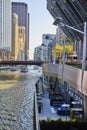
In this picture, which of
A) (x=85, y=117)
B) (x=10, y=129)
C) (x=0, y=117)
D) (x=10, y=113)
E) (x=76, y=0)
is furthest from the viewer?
(x=76, y=0)

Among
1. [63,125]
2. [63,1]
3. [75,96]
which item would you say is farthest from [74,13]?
[63,125]

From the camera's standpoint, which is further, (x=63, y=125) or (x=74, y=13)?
(x=74, y=13)

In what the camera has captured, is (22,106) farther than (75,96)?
Yes

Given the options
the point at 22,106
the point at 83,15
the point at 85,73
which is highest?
the point at 83,15

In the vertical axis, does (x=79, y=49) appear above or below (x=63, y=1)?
below

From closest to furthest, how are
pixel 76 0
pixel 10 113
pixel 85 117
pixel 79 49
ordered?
pixel 85 117, pixel 10 113, pixel 76 0, pixel 79 49

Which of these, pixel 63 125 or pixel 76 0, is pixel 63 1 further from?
pixel 63 125

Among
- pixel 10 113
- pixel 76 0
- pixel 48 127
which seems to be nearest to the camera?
pixel 48 127

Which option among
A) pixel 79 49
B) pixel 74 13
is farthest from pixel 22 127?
pixel 79 49

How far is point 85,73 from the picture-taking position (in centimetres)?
3053

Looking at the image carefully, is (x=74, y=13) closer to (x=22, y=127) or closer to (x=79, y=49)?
(x=79, y=49)

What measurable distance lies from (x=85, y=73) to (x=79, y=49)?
81545mm

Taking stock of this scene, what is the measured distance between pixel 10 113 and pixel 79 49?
194 ft

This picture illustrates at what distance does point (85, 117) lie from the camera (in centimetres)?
3759
